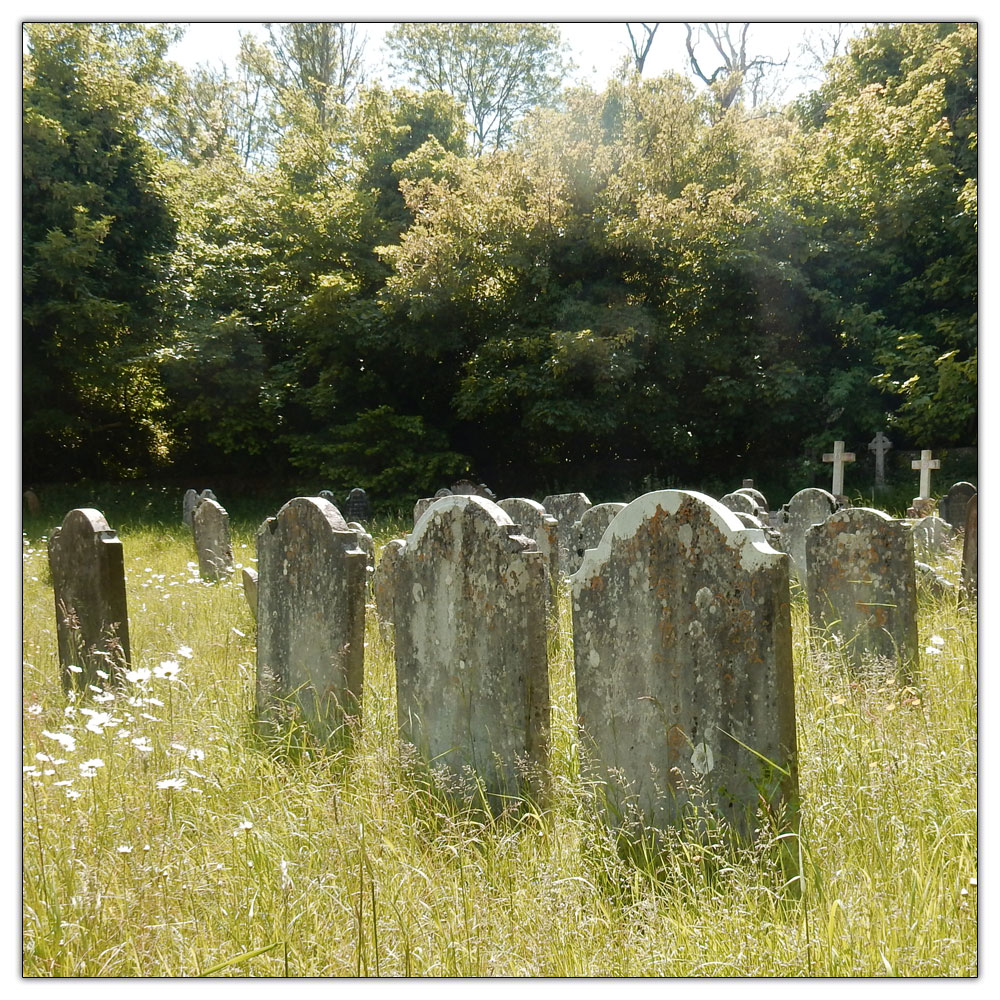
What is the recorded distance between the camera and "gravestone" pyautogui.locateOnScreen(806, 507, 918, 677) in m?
4.71

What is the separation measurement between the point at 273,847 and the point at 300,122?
18924 millimetres

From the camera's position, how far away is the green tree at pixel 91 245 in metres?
11.1

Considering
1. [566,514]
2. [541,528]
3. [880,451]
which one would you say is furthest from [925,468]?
[541,528]

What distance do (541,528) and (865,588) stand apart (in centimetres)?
252

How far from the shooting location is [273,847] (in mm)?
2906

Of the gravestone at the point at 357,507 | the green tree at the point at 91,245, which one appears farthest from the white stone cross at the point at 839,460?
the green tree at the point at 91,245

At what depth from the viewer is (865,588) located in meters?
4.87

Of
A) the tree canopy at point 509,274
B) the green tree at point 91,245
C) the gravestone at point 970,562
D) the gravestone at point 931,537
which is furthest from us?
the tree canopy at point 509,274

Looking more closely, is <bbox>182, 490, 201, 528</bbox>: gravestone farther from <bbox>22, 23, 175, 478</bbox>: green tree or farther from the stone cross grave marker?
the stone cross grave marker

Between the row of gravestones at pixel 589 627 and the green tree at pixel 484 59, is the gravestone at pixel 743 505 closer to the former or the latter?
the row of gravestones at pixel 589 627

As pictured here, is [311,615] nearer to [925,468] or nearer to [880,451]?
[925,468]

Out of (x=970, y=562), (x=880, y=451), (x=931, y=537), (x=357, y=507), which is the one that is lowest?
(x=970, y=562)

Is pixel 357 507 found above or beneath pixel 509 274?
beneath

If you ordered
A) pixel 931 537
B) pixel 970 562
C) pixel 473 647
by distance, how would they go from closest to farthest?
pixel 473 647, pixel 970 562, pixel 931 537
